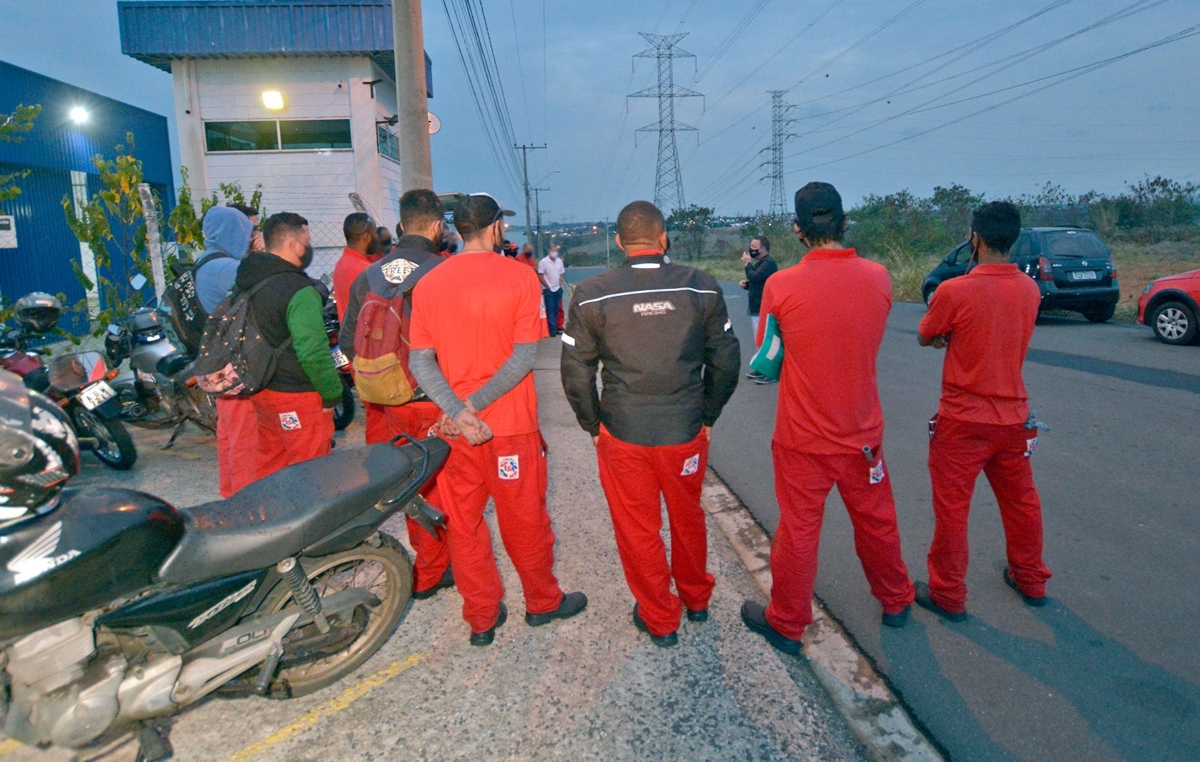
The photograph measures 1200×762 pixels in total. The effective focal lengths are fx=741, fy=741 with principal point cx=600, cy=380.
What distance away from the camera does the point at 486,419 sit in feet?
10.6

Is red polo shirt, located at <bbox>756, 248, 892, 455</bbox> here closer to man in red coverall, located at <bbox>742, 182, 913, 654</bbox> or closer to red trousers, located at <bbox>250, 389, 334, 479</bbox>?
man in red coverall, located at <bbox>742, 182, 913, 654</bbox>

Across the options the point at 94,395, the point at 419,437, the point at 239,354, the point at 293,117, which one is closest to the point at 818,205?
the point at 419,437

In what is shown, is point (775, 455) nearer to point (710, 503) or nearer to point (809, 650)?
point (809, 650)

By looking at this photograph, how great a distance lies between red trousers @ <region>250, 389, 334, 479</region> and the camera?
4.00 metres

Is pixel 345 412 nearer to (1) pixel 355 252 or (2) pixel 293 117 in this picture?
(1) pixel 355 252

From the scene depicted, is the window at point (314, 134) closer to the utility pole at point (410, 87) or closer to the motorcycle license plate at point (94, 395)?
the utility pole at point (410, 87)

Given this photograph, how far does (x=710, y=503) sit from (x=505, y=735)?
2.78 metres

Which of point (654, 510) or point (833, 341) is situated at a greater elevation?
point (833, 341)

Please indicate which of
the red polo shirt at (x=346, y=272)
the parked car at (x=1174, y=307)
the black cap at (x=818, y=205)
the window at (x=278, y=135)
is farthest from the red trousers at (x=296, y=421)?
the window at (x=278, y=135)

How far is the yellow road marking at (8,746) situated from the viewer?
2.71 metres

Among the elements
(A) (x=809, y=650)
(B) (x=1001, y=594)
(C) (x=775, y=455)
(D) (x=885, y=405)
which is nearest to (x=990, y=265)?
(C) (x=775, y=455)

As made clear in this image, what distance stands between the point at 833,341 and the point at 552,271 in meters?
11.8

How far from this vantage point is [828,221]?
10.2 feet

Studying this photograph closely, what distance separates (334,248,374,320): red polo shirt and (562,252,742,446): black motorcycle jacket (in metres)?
→ 2.09
